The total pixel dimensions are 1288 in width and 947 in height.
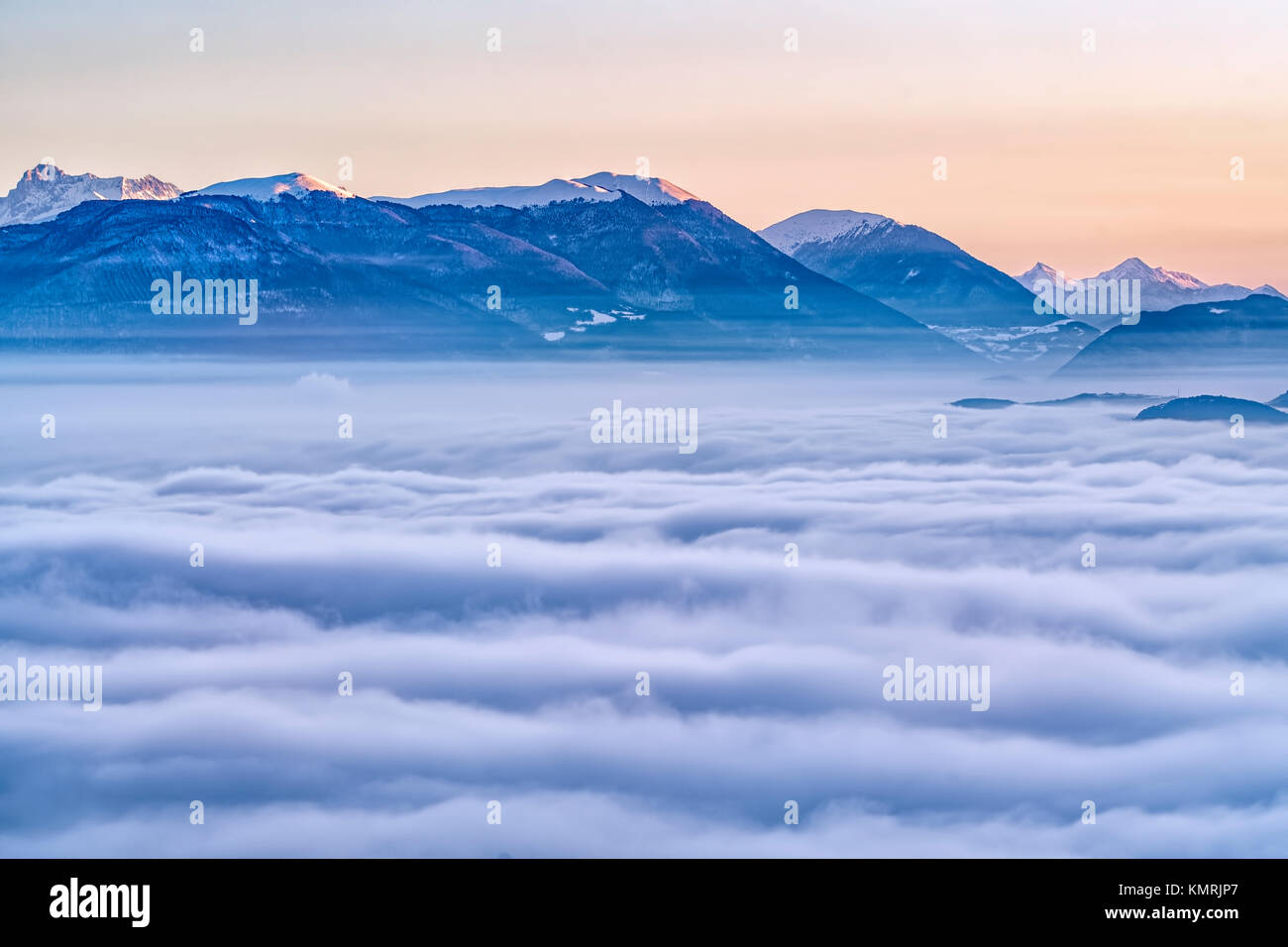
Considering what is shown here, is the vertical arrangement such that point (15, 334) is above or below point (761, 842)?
above

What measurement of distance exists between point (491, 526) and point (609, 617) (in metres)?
30.6

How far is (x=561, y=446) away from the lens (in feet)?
614

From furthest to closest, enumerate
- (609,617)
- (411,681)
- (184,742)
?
(609,617), (411,681), (184,742)

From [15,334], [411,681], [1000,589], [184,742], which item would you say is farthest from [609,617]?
[15,334]

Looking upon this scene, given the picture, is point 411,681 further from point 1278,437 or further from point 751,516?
point 1278,437

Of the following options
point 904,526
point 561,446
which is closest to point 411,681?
point 904,526

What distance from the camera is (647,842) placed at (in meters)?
57.9

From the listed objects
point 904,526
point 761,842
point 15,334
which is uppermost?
point 15,334

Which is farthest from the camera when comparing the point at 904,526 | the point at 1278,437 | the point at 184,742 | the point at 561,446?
the point at 561,446

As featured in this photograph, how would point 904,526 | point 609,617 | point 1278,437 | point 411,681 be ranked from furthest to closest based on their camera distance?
point 1278,437, point 904,526, point 609,617, point 411,681

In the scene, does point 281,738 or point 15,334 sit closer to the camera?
point 281,738

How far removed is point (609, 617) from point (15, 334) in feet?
440

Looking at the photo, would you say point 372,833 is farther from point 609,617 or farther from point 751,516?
point 751,516

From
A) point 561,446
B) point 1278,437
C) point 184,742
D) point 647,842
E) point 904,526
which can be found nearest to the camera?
point 647,842
